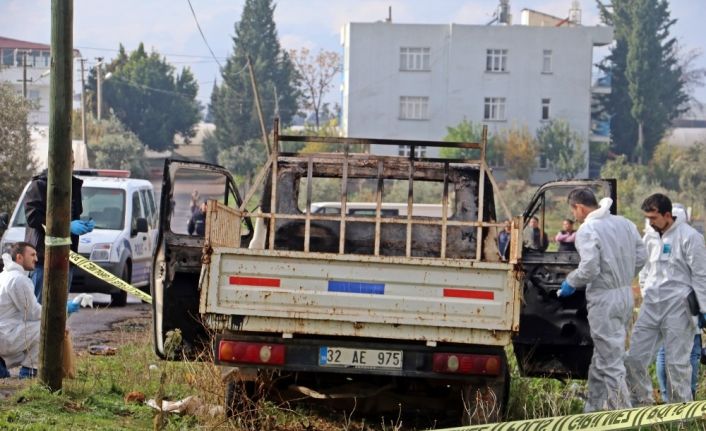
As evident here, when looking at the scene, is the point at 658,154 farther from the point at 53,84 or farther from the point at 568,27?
the point at 53,84

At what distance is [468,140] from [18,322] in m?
60.1

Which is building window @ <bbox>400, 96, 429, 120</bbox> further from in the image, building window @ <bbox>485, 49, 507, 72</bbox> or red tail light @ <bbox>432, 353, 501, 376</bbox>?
red tail light @ <bbox>432, 353, 501, 376</bbox>

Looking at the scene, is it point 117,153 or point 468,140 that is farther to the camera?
point 117,153

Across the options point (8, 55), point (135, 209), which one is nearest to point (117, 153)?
point (8, 55)

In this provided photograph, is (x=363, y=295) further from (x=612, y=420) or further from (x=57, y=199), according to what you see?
(x=57, y=199)

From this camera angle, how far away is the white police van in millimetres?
17922

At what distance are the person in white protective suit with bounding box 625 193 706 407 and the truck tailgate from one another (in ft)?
8.27

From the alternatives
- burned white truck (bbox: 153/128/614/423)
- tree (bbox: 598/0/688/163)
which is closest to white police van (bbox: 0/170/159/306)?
burned white truck (bbox: 153/128/614/423)

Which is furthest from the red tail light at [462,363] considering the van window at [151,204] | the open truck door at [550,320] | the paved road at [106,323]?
the van window at [151,204]

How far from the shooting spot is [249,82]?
A: 286 ft

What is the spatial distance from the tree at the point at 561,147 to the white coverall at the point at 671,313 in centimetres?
6140

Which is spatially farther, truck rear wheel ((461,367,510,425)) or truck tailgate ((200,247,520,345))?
truck rear wheel ((461,367,510,425))

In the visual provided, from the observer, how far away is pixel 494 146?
7031 centimetres

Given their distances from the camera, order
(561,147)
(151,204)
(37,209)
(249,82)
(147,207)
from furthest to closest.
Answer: (249,82), (561,147), (151,204), (147,207), (37,209)
